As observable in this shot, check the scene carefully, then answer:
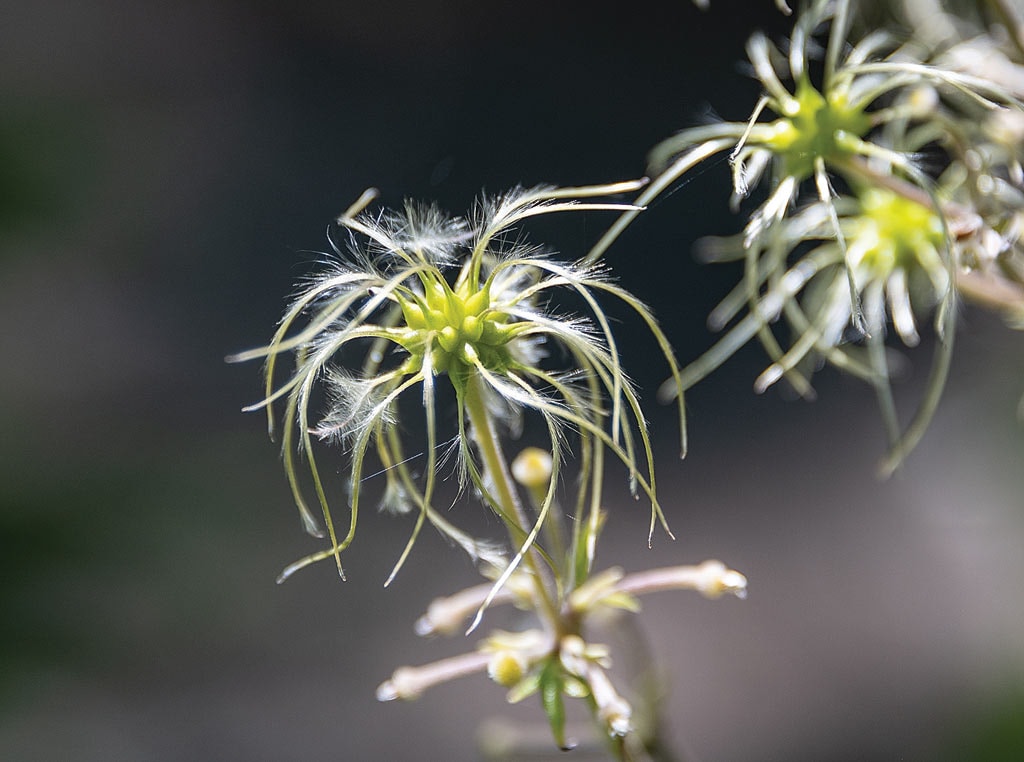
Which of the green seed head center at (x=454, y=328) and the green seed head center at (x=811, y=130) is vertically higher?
the green seed head center at (x=811, y=130)

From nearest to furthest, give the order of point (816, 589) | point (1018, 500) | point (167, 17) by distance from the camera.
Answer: point (1018, 500) < point (816, 589) < point (167, 17)

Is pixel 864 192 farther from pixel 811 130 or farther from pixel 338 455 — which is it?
pixel 338 455

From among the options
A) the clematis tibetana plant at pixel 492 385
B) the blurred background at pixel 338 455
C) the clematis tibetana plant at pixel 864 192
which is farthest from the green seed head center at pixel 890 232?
the blurred background at pixel 338 455

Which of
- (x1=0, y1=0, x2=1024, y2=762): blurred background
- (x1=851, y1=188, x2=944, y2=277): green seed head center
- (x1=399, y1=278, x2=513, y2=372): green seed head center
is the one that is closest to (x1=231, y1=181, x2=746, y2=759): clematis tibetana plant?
(x1=399, y1=278, x2=513, y2=372): green seed head center

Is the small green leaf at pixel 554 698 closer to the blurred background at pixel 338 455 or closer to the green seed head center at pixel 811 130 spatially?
the green seed head center at pixel 811 130

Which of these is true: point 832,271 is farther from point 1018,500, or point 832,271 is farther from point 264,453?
point 264,453

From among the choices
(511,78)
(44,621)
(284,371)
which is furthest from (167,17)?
(44,621)

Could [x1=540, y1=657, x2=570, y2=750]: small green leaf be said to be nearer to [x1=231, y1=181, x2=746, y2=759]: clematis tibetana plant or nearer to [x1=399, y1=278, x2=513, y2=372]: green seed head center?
[x1=231, y1=181, x2=746, y2=759]: clematis tibetana plant

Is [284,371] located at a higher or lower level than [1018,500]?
higher
